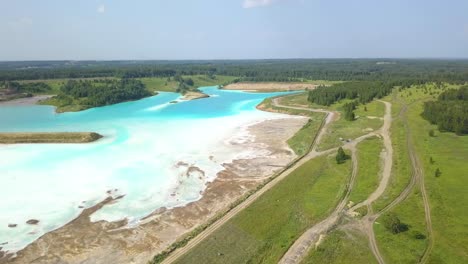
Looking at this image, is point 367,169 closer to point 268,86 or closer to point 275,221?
point 275,221

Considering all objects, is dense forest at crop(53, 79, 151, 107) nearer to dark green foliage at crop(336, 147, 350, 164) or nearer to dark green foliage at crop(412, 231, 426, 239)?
dark green foliage at crop(336, 147, 350, 164)

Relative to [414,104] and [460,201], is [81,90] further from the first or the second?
[460,201]

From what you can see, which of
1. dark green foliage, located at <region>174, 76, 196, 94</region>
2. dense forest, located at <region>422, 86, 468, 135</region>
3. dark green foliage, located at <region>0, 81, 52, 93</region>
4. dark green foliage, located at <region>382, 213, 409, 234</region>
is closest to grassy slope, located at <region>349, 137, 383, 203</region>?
dark green foliage, located at <region>382, 213, 409, 234</region>

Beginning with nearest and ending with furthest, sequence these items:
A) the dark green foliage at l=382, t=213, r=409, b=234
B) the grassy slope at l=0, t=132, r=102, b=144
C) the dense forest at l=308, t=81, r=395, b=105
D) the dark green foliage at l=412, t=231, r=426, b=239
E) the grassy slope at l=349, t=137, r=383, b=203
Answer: the dark green foliage at l=412, t=231, r=426, b=239 < the dark green foliage at l=382, t=213, r=409, b=234 < the grassy slope at l=349, t=137, r=383, b=203 < the grassy slope at l=0, t=132, r=102, b=144 < the dense forest at l=308, t=81, r=395, b=105

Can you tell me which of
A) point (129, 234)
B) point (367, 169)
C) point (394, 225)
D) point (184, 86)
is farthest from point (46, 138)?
point (184, 86)

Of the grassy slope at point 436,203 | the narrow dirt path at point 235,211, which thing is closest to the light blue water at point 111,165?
the narrow dirt path at point 235,211

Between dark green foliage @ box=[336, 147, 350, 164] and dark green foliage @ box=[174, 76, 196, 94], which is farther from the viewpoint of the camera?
dark green foliage @ box=[174, 76, 196, 94]
